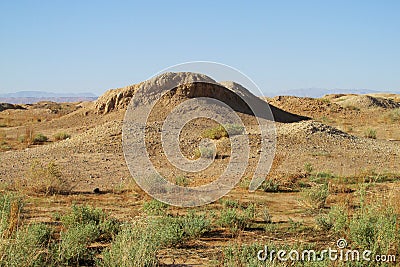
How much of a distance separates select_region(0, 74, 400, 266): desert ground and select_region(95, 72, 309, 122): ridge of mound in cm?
396

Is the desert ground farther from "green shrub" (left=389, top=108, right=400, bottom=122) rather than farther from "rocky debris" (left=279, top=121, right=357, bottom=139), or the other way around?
"green shrub" (left=389, top=108, right=400, bottom=122)

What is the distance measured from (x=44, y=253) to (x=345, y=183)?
6.91 m

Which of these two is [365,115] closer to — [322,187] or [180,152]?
[180,152]

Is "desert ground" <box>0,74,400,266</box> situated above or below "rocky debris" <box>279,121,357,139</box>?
below

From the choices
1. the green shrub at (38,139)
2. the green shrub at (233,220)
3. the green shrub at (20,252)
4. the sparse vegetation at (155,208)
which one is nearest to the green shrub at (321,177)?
the green shrub at (233,220)

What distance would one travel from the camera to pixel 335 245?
5770 millimetres

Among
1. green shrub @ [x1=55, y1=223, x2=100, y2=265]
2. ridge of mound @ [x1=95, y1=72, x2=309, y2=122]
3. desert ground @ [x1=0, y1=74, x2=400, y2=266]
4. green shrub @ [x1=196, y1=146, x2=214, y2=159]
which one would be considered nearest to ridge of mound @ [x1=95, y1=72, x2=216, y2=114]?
ridge of mound @ [x1=95, y1=72, x2=309, y2=122]

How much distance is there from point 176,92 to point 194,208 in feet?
49.2

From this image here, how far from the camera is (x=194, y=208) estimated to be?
313 inches

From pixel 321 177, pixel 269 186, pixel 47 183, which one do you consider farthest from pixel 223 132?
pixel 47 183

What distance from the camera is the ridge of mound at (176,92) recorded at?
2234cm

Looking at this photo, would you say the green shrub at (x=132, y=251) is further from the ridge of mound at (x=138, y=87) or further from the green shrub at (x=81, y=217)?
the ridge of mound at (x=138, y=87)

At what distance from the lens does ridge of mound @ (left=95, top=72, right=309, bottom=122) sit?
22344mm

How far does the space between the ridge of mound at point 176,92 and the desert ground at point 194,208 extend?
3964mm
